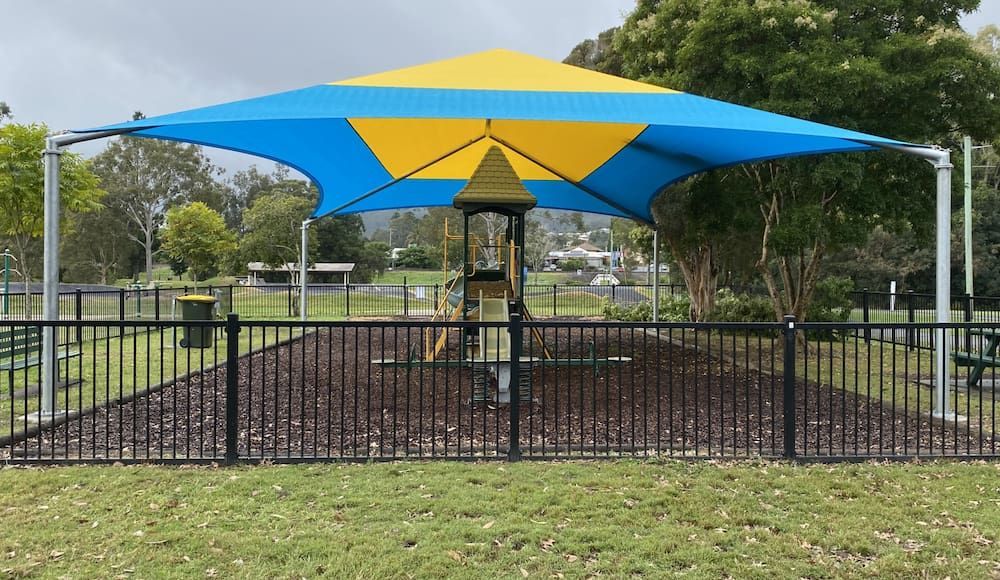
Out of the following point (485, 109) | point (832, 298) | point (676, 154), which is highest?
point (676, 154)

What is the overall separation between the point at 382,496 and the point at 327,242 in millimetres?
46845

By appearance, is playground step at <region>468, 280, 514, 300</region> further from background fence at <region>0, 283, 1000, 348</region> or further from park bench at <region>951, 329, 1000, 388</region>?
background fence at <region>0, 283, 1000, 348</region>

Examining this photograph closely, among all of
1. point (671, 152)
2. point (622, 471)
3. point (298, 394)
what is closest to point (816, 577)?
point (622, 471)

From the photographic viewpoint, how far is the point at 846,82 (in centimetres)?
851

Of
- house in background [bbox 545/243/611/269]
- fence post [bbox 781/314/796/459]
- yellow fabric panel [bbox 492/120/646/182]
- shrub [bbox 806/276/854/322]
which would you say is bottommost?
fence post [bbox 781/314/796/459]

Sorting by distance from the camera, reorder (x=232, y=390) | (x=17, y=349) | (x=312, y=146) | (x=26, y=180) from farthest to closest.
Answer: (x=26, y=180), (x=312, y=146), (x=17, y=349), (x=232, y=390)

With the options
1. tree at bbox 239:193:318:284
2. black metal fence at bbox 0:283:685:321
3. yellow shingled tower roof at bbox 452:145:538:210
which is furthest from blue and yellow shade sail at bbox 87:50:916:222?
tree at bbox 239:193:318:284

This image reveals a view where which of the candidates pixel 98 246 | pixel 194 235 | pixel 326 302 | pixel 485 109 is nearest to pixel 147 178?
pixel 98 246

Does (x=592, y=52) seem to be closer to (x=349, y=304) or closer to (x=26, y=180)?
(x=349, y=304)

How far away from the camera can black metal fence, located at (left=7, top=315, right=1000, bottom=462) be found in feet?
16.2

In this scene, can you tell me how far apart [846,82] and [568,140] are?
3.80 metres

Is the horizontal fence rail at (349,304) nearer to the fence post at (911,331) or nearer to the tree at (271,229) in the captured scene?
the tree at (271,229)

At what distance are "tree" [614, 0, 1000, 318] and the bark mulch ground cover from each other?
3.04m

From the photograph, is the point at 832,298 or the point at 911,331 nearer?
the point at 911,331
